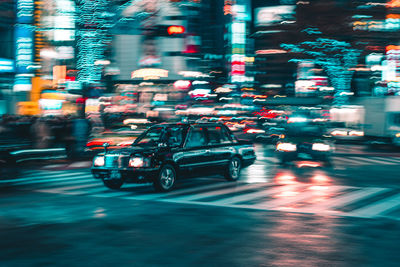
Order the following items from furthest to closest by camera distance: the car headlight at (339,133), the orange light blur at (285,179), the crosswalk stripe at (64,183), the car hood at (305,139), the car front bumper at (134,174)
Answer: the car headlight at (339,133) → the car hood at (305,139) → the orange light blur at (285,179) → the crosswalk stripe at (64,183) → the car front bumper at (134,174)

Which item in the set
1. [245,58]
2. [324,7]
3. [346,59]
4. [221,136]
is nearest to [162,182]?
[221,136]

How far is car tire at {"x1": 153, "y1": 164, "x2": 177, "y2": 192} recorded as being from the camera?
36.2 feet

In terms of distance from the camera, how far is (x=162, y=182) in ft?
36.6

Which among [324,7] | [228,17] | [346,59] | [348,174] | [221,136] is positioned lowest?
[348,174]

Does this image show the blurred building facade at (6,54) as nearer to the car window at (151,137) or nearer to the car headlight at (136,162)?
the car window at (151,137)

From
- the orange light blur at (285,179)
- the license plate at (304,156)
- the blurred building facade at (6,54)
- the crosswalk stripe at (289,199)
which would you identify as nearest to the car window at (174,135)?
the crosswalk stripe at (289,199)

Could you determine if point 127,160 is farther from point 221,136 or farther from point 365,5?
point 365,5

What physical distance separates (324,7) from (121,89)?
4502 cm

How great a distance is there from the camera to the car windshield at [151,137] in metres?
11.9

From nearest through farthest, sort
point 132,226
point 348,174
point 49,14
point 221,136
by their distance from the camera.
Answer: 1. point 132,226
2. point 221,136
3. point 348,174
4. point 49,14

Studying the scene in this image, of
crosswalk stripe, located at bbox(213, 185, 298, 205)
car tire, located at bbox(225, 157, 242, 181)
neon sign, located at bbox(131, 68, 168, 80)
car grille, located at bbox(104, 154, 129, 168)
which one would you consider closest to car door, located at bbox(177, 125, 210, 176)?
car tire, located at bbox(225, 157, 242, 181)

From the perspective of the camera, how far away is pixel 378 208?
9.24 metres

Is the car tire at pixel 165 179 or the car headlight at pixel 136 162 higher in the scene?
the car headlight at pixel 136 162

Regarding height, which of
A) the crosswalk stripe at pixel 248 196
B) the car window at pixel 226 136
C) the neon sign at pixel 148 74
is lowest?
the crosswalk stripe at pixel 248 196
